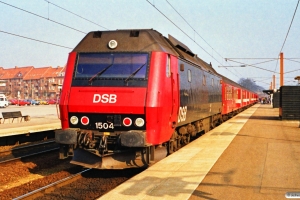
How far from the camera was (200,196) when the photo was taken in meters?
6.39

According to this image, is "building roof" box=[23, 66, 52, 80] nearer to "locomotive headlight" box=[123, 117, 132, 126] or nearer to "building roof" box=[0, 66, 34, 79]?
"building roof" box=[0, 66, 34, 79]

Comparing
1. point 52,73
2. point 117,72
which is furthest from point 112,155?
point 52,73

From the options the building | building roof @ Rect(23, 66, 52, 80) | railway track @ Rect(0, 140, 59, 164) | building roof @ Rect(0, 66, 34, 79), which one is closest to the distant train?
railway track @ Rect(0, 140, 59, 164)

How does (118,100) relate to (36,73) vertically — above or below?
below

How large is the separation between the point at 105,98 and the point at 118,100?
34 cm

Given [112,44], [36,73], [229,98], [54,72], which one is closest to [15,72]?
[36,73]

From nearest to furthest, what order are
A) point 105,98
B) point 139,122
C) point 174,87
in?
point 139,122
point 105,98
point 174,87

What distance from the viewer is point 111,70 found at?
902 cm

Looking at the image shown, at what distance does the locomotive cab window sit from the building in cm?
11021

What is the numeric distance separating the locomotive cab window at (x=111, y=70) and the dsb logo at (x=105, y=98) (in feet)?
0.97

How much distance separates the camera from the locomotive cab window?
28.9ft

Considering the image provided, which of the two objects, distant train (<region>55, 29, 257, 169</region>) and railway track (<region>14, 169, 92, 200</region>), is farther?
distant train (<region>55, 29, 257, 169</region>)

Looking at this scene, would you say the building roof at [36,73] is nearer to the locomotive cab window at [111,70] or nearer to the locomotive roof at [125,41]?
the locomotive roof at [125,41]

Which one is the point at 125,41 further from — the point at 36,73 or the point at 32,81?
the point at 36,73
